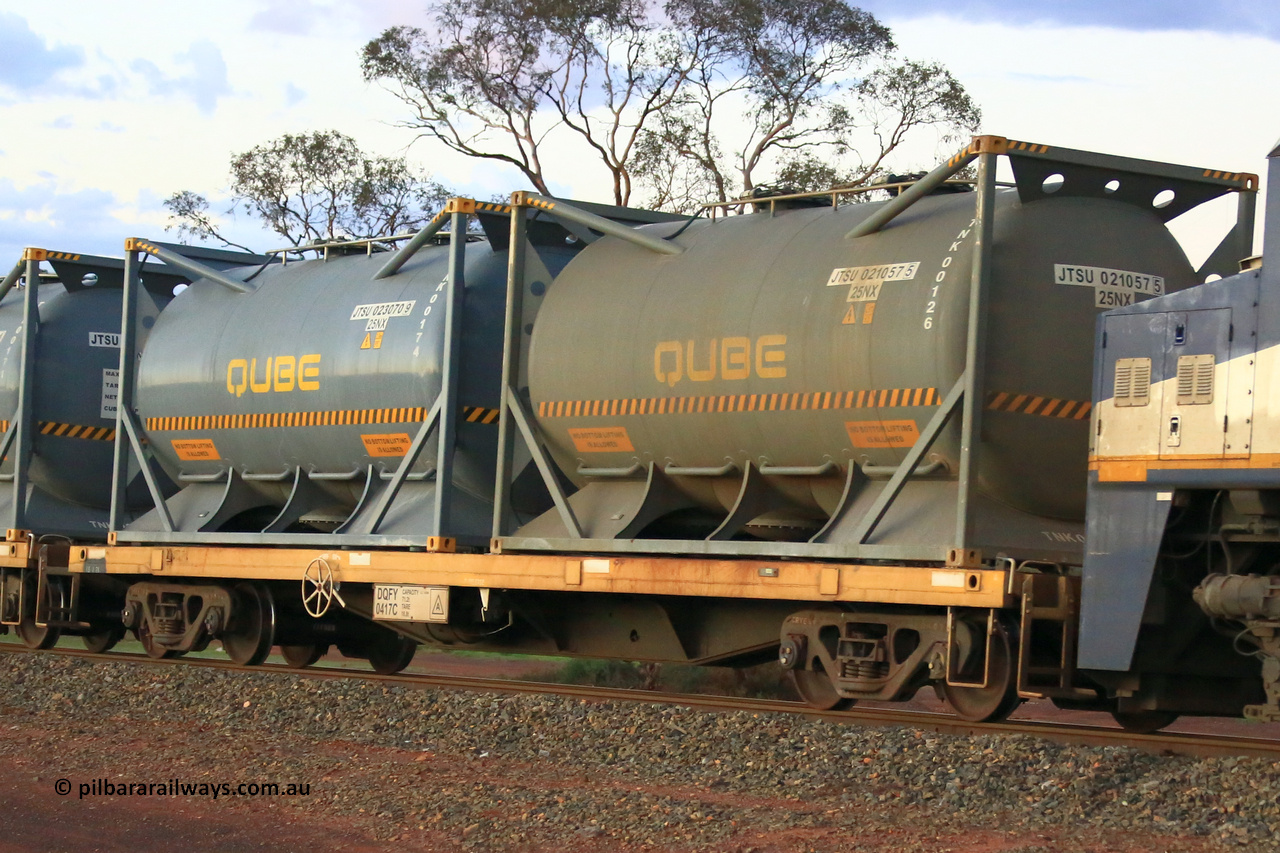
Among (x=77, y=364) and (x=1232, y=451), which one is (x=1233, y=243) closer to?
(x=1232, y=451)

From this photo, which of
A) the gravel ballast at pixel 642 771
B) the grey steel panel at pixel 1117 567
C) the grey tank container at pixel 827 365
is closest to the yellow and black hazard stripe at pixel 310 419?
the grey tank container at pixel 827 365

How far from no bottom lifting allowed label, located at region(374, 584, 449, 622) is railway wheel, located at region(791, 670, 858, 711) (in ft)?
10.6

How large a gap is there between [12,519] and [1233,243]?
42.7 feet

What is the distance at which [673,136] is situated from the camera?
28.9 metres

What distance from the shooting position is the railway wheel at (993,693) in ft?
34.9

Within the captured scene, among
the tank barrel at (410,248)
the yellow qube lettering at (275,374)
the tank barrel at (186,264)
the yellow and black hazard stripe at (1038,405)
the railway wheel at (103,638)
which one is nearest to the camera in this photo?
the yellow and black hazard stripe at (1038,405)

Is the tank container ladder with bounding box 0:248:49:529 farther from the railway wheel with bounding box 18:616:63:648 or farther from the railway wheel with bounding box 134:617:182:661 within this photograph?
the railway wheel with bounding box 134:617:182:661

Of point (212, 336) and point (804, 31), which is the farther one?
point (804, 31)

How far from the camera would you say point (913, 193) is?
11.2m

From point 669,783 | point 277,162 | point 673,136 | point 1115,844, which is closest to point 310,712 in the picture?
point 669,783

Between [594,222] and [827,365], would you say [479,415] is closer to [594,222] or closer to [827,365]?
[594,222]

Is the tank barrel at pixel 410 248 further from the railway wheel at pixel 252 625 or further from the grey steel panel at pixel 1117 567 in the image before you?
the grey steel panel at pixel 1117 567

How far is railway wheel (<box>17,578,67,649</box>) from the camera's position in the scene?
1783 centimetres

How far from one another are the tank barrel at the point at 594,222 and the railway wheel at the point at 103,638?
8.13 m
